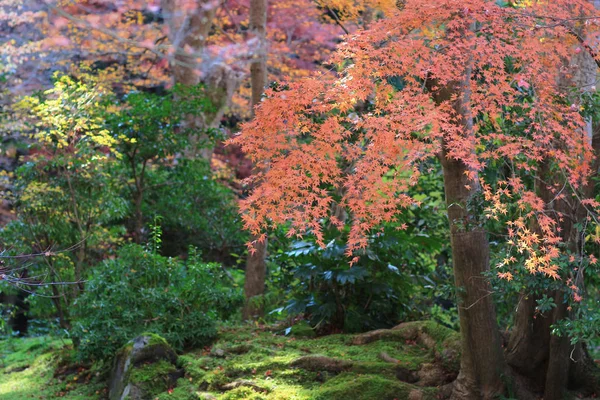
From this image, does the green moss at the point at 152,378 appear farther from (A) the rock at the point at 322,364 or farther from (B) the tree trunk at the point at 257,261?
(B) the tree trunk at the point at 257,261

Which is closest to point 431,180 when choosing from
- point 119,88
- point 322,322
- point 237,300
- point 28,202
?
point 322,322

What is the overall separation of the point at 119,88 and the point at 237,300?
7.79 meters

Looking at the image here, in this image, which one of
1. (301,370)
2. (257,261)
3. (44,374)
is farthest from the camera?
(257,261)

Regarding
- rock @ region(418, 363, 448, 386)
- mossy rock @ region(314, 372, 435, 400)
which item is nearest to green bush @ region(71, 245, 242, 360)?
mossy rock @ region(314, 372, 435, 400)

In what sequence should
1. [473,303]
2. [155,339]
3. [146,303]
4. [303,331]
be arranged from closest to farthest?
1. [473,303]
2. [155,339]
3. [146,303]
4. [303,331]

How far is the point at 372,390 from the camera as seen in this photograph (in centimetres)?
451

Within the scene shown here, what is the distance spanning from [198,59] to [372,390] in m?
6.57

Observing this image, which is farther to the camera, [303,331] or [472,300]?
[303,331]

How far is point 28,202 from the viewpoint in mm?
6277

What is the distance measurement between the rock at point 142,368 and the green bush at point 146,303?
277mm

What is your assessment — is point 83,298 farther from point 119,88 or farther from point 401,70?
point 119,88

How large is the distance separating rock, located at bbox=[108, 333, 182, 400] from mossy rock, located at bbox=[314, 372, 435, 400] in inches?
51.5

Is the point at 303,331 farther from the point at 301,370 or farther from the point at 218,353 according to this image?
the point at 301,370

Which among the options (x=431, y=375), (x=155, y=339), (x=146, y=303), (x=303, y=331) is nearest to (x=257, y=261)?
(x=303, y=331)
